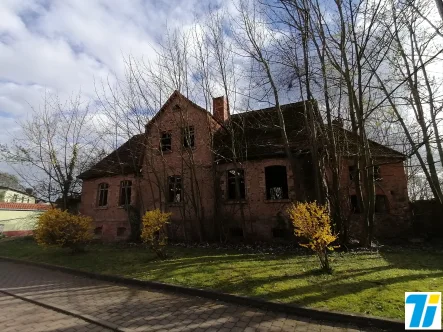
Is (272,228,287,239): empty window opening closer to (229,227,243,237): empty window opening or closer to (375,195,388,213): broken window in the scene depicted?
(229,227,243,237): empty window opening

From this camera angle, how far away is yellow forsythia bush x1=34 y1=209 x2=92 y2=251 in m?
12.3

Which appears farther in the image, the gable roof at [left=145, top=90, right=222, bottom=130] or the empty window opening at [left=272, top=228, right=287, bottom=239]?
the gable roof at [left=145, top=90, right=222, bottom=130]

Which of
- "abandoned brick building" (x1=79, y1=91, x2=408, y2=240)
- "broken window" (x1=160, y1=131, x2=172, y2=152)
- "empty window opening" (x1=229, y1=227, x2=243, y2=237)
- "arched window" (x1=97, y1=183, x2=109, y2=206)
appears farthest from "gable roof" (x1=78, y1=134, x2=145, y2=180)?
"empty window opening" (x1=229, y1=227, x2=243, y2=237)

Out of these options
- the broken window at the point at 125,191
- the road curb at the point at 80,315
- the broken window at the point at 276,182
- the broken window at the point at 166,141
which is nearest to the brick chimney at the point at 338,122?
the broken window at the point at 276,182

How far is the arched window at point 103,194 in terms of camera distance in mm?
20438

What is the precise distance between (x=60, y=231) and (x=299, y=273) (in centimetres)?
1065

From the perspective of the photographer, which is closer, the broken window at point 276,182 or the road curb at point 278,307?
the road curb at point 278,307

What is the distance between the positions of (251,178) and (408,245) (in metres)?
8.06

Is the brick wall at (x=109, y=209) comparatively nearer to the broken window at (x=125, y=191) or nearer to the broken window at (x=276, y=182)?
the broken window at (x=125, y=191)

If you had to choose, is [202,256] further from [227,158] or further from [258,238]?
[227,158]

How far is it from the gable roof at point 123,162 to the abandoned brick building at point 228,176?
0.15 m

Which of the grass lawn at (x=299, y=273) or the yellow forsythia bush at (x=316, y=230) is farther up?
the yellow forsythia bush at (x=316, y=230)

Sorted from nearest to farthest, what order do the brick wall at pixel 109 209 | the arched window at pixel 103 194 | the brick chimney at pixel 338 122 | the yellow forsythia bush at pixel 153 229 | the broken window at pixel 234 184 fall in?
the yellow forsythia bush at pixel 153 229, the brick chimney at pixel 338 122, the broken window at pixel 234 184, the brick wall at pixel 109 209, the arched window at pixel 103 194

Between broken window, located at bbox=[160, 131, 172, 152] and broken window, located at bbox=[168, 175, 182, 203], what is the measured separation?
1964mm
